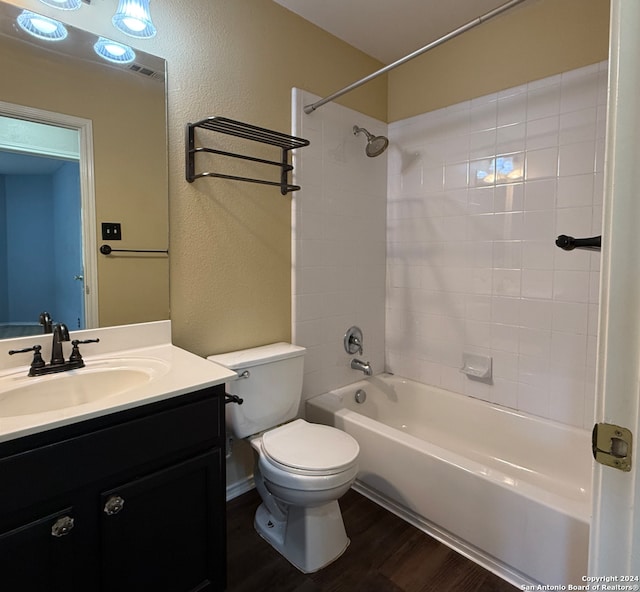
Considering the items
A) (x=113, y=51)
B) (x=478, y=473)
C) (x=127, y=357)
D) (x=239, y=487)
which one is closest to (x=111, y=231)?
(x=127, y=357)

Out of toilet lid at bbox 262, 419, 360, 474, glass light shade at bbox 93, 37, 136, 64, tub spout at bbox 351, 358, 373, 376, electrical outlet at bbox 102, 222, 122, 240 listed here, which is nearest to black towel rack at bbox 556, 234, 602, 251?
toilet lid at bbox 262, 419, 360, 474

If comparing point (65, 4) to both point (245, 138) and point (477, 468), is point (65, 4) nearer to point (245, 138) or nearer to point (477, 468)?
point (245, 138)

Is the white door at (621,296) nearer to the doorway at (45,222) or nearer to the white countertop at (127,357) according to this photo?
the white countertop at (127,357)

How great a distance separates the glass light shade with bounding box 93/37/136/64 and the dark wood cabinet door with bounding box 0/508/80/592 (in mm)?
1544

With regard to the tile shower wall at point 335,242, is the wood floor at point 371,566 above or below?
below

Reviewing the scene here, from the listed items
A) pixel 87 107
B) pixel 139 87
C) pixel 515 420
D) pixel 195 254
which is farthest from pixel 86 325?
pixel 515 420

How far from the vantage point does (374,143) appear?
2303mm

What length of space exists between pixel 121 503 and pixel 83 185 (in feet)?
3.66

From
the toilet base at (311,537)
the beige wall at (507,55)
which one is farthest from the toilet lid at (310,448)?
the beige wall at (507,55)

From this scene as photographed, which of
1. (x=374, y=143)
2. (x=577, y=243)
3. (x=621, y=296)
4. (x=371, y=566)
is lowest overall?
(x=371, y=566)

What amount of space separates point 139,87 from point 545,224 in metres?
1.95

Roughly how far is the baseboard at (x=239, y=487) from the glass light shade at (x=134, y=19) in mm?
2026

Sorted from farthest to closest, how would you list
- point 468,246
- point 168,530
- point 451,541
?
1. point 468,246
2. point 451,541
3. point 168,530

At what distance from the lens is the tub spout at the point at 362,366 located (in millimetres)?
2389
